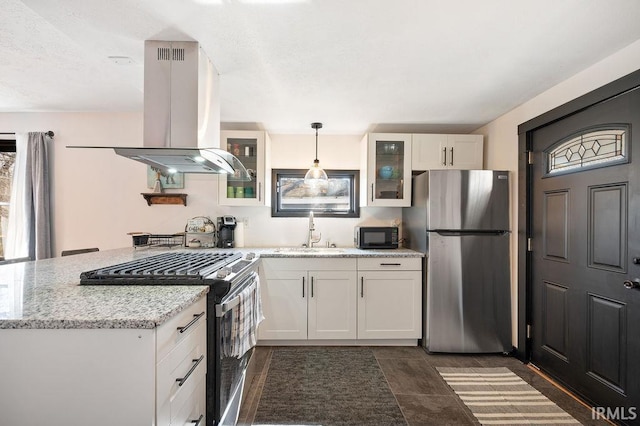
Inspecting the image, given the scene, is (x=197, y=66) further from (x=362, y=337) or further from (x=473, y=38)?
(x=362, y=337)

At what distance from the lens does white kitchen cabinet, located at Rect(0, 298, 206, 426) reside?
905 millimetres

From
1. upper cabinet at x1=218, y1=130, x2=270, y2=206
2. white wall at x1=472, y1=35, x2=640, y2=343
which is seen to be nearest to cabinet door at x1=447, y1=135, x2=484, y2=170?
white wall at x1=472, y1=35, x2=640, y2=343

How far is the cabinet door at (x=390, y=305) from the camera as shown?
9.28 feet

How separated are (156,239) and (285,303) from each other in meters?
1.68

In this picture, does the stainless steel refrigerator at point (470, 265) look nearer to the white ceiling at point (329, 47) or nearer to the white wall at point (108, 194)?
the white ceiling at point (329, 47)

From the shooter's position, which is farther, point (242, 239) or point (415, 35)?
point (242, 239)

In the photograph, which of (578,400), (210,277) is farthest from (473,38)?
(578,400)

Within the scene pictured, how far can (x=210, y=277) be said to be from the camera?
4.71 feet

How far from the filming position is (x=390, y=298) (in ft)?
9.31

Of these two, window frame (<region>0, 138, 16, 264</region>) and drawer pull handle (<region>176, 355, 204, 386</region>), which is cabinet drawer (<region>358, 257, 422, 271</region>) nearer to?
drawer pull handle (<region>176, 355, 204, 386</region>)

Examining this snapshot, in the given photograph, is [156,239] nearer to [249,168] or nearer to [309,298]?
[249,168]

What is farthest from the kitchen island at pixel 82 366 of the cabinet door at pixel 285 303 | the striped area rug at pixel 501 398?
the striped area rug at pixel 501 398

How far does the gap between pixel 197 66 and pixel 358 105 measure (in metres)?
1.46

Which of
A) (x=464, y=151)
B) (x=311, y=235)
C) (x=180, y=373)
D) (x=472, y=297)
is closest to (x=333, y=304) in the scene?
(x=311, y=235)
